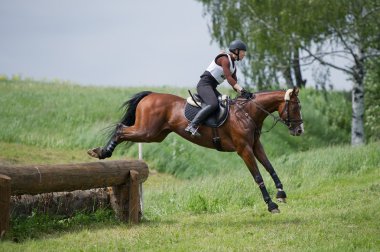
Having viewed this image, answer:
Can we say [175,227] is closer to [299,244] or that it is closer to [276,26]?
[299,244]

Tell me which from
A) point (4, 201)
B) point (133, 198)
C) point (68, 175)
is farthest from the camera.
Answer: point (133, 198)

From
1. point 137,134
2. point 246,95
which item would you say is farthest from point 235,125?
point 137,134

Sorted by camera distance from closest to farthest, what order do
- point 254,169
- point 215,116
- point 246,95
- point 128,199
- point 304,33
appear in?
point 254,169 < point 215,116 < point 246,95 < point 128,199 < point 304,33

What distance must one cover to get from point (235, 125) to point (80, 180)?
8.98 feet

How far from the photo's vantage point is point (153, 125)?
474 inches

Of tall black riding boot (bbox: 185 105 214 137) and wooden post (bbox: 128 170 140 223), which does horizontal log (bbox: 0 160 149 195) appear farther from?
tall black riding boot (bbox: 185 105 214 137)

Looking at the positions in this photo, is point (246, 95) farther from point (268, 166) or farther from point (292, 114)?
point (268, 166)

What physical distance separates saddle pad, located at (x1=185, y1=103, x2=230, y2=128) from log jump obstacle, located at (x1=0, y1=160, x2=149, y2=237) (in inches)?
56.0

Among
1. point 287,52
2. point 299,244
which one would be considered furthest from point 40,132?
point 299,244

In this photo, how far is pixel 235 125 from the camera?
1177cm

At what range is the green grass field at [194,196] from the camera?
34.1 ft

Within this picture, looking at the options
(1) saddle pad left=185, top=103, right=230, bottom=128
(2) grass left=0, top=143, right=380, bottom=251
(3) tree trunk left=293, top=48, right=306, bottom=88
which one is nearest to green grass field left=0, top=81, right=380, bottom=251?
(2) grass left=0, top=143, right=380, bottom=251

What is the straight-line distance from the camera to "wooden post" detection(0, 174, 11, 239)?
10164 millimetres

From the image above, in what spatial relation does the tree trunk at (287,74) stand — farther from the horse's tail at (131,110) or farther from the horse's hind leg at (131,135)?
the horse's hind leg at (131,135)
